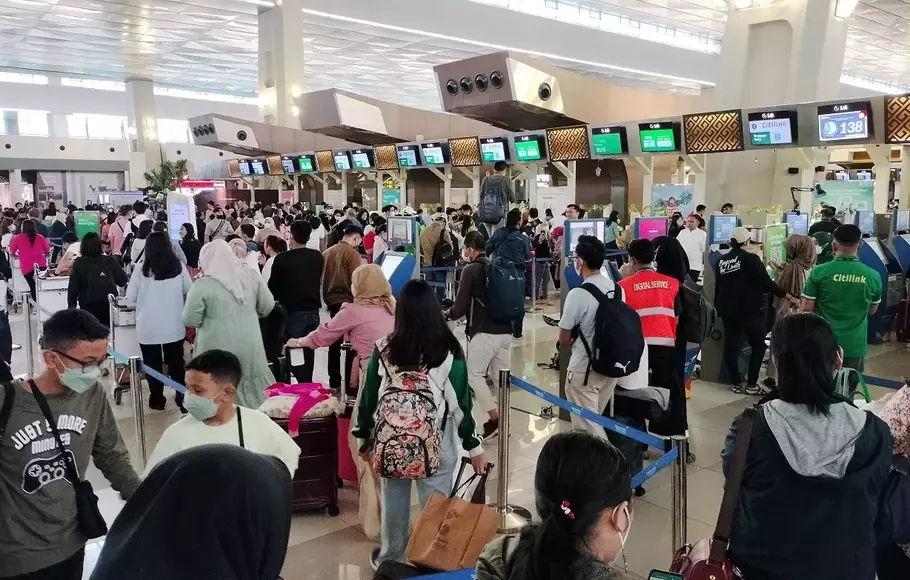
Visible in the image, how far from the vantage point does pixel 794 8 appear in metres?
12.2

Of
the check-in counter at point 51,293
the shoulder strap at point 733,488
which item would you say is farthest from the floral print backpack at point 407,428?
the check-in counter at point 51,293

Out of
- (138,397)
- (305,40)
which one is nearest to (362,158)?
(305,40)

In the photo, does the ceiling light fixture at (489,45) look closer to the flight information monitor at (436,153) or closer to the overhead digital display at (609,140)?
the flight information monitor at (436,153)

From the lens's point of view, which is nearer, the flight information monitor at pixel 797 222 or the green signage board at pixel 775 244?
the green signage board at pixel 775 244

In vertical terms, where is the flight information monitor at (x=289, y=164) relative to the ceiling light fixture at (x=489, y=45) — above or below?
below

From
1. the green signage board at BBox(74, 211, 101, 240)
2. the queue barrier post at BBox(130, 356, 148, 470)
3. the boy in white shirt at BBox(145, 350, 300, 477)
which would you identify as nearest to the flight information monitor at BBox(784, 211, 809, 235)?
the queue barrier post at BBox(130, 356, 148, 470)

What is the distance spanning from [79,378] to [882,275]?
940 centimetres

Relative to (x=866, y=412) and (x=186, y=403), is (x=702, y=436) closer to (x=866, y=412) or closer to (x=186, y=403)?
(x=866, y=412)

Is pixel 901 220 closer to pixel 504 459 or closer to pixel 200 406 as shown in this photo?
pixel 504 459

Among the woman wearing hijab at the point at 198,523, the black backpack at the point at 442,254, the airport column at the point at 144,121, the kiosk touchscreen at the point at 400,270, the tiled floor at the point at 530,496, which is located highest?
the airport column at the point at 144,121

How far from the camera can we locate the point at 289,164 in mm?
20531

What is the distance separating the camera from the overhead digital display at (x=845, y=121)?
9.12 meters

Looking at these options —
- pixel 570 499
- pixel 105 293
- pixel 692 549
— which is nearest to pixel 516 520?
pixel 692 549

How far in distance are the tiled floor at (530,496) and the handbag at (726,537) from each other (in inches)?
60.3
